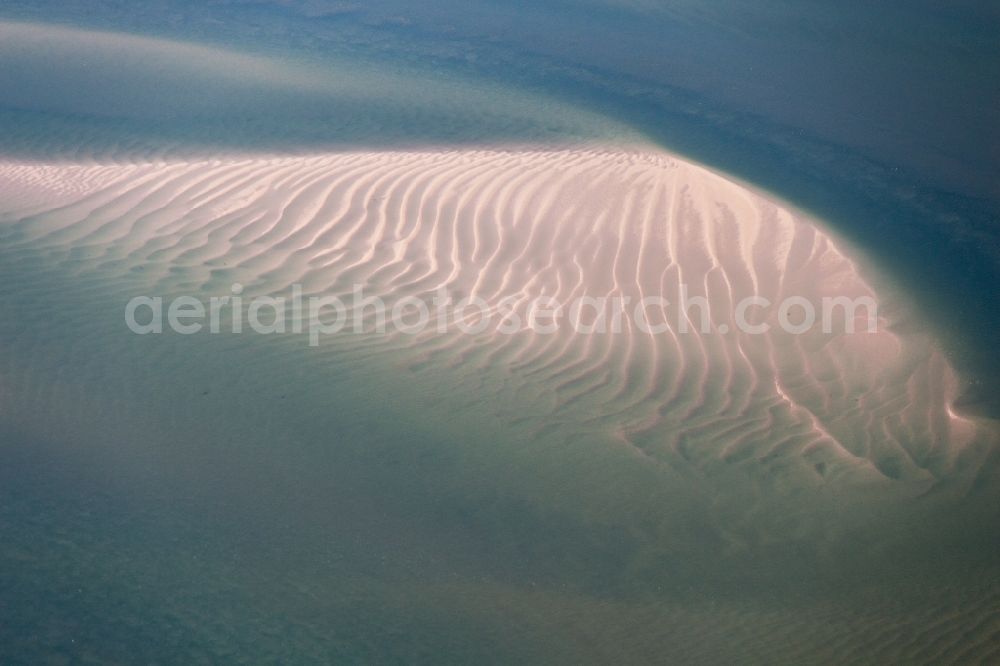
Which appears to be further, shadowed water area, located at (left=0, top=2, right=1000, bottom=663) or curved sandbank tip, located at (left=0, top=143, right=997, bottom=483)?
curved sandbank tip, located at (left=0, top=143, right=997, bottom=483)

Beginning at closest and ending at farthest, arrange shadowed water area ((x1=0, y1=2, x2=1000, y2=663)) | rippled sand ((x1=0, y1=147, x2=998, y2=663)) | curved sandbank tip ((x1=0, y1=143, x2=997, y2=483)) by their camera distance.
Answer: shadowed water area ((x1=0, y1=2, x2=1000, y2=663)) → rippled sand ((x1=0, y1=147, x2=998, y2=663)) → curved sandbank tip ((x1=0, y1=143, x2=997, y2=483))

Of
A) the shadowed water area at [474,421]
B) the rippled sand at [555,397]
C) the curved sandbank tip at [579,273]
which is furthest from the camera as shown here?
the curved sandbank tip at [579,273]

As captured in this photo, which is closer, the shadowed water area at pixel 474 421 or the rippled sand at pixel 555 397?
the shadowed water area at pixel 474 421

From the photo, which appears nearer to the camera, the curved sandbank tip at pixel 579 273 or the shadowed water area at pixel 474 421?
the shadowed water area at pixel 474 421

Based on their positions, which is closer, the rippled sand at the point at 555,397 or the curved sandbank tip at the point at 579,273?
the rippled sand at the point at 555,397

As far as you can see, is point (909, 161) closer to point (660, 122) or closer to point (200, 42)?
point (660, 122)

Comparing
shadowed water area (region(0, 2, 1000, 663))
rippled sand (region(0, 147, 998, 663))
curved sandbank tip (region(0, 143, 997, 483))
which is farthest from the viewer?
curved sandbank tip (region(0, 143, 997, 483))

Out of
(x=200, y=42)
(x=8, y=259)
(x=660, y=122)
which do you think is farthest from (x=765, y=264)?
(x=200, y=42)

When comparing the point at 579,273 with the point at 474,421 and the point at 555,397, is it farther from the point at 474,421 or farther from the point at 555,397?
the point at 474,421

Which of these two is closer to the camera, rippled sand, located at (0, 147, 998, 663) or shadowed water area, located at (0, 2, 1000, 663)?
shadowed water area, located at (0, 2, 1000, 663)

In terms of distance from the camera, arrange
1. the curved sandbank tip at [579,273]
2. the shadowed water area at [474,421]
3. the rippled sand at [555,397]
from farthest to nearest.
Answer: the curved sandbank tip at [579,273] → the rippled sand at [555,397] → the shadowed water area at [474,421]

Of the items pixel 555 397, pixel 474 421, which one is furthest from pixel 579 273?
pixel 474 421
